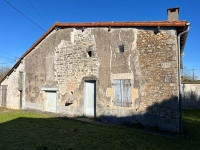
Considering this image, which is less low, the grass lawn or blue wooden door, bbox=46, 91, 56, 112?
blue wooden door, bbox=46, 91, 56, 112

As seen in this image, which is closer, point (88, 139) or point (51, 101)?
point (88, 139)

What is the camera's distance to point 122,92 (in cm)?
891

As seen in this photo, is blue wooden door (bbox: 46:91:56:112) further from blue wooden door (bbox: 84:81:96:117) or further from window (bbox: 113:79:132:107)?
window (bbox: 113:79:132:107)

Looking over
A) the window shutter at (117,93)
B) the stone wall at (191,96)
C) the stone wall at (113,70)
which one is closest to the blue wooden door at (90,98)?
the stone wall at (113,70)

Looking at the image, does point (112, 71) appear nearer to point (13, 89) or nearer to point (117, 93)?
point (117, 93)

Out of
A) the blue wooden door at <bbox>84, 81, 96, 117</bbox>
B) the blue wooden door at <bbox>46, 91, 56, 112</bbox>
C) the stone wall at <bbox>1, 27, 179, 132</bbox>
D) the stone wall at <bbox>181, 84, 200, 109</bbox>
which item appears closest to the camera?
the stone wall at <bbox>1, 27, 179, 132</bbox>

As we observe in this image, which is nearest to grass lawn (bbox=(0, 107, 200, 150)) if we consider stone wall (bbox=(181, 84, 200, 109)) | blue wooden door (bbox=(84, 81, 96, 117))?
blue wooden door (bbox=(84, 81, 96, 117))

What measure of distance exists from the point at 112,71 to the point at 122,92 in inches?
46.7

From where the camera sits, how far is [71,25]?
11195mm

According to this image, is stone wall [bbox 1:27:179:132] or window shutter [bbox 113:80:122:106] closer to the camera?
stone wall [bbox 1:27:179:132]

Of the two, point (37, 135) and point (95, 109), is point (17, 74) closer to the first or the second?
point (95, 109)

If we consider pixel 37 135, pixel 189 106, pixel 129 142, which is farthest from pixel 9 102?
pixel 189 106

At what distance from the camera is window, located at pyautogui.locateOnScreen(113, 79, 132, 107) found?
872cm

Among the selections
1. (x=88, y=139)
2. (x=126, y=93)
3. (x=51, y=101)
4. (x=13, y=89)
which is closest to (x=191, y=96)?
(x=126, y=93)
